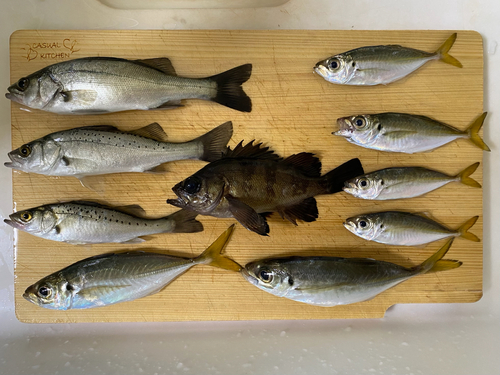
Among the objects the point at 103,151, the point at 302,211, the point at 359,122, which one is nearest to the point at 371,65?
the point at 359,122

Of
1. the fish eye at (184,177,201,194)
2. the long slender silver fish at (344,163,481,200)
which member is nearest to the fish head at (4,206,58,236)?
the fish eye at (184,177,201,194)

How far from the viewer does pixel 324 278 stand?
1.49 meters

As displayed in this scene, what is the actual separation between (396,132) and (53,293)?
1695 mm

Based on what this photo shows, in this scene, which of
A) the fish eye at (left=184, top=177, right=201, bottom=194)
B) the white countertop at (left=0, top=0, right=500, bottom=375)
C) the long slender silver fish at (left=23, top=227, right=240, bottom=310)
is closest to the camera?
the fish eye at (left=184, top=177, right=201, bottom=194)

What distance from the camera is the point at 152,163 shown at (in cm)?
153

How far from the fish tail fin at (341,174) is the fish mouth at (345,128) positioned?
126 mm

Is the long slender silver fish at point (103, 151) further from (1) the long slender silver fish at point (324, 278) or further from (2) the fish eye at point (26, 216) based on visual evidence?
(1) the long slender silver fish at point (324, 278)

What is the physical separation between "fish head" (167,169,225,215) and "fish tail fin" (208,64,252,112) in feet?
1.20

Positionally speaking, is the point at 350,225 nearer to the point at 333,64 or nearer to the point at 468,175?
the point at 468,175

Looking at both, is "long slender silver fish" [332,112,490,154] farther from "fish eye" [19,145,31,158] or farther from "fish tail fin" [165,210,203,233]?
"fish eye" [19,145,31,158]

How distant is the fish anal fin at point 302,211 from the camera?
59.7 inches

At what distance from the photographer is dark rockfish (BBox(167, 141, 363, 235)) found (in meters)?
1.38

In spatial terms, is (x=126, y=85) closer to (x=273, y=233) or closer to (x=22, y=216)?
(x=22, y=216)

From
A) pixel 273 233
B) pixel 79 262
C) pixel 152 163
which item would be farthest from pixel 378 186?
pixel 79 262
